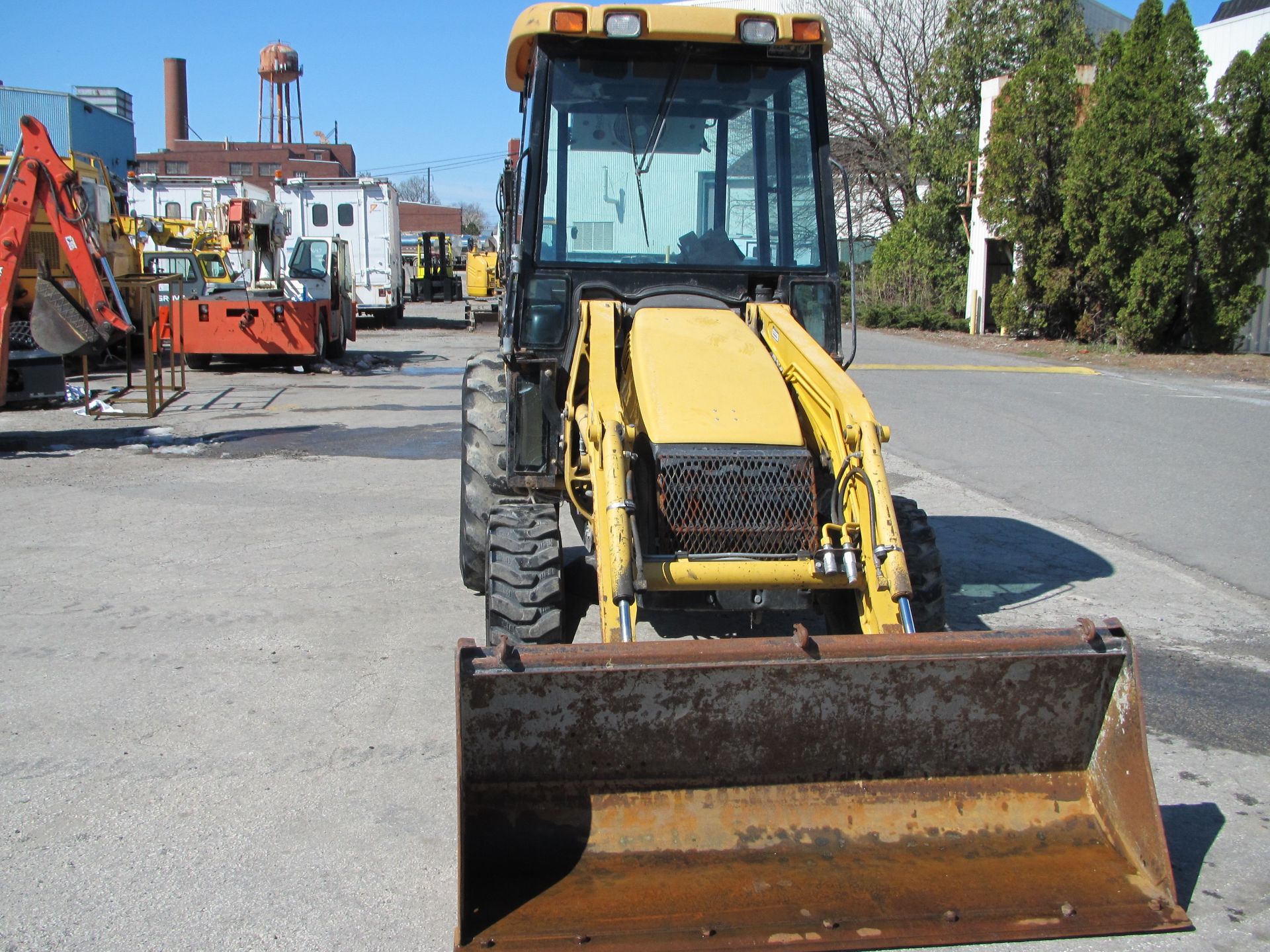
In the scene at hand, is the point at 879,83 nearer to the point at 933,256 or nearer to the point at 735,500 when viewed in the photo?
the point at 933,256

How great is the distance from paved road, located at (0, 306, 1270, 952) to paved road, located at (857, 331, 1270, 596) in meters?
0.18

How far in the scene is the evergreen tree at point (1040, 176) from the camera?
80.3 ft

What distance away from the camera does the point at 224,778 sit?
168 inches

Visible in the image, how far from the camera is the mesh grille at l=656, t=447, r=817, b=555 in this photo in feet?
13.9

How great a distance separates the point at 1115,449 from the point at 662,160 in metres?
8.08

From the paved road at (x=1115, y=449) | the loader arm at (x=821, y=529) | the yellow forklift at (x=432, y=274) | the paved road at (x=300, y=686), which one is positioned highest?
the yellow forklift at (x=432, y=274)

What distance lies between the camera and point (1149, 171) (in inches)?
846

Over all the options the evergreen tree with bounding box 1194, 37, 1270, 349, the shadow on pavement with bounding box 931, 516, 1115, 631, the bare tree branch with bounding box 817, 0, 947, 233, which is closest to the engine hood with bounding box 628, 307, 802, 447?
the shadow on pavement with bounding box 931, 516, 1115, 631

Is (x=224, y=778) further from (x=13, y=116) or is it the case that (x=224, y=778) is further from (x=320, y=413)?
(x=13, y=116)

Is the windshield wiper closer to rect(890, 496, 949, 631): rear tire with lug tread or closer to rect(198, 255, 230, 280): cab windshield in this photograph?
rect(890, 496, 949, 631): rear tire with lug tread

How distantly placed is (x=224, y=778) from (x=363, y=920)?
117 cm

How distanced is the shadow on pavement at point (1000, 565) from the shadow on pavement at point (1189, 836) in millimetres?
1936

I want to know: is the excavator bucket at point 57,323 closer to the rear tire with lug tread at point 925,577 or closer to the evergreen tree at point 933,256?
the rear tire with lug tread at point 925,577

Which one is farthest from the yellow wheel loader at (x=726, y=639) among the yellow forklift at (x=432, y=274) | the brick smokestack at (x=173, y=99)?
the brick smokestack at (x=173, y=99)
